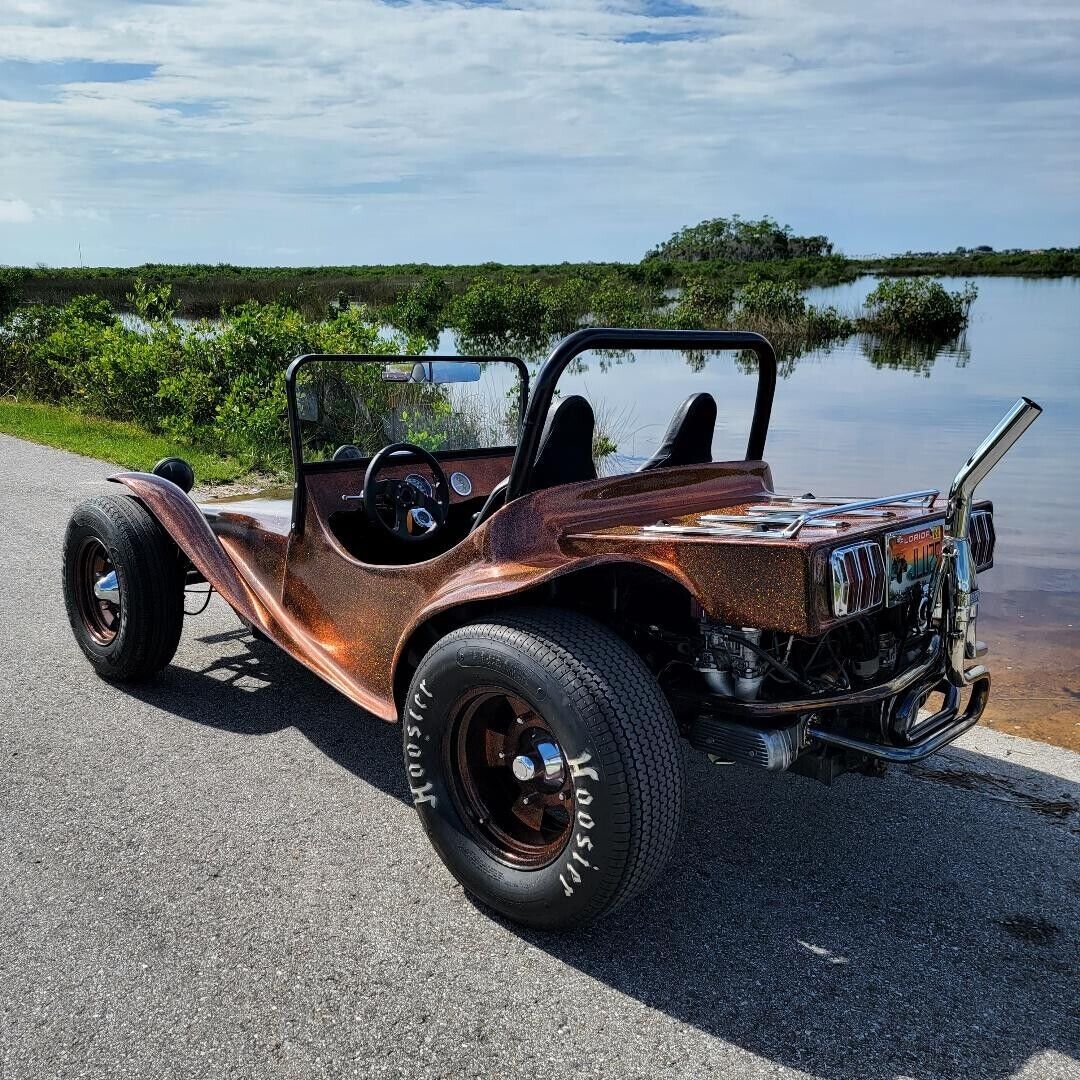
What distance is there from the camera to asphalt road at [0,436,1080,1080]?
2.36 m

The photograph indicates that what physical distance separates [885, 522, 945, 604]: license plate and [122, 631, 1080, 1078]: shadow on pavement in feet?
3.22

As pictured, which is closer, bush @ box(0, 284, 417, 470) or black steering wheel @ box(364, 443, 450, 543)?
black steering wheel @ box(364, 443, 450, 543)

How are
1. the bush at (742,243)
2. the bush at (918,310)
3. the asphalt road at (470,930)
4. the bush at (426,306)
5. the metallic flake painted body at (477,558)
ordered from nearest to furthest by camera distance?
1. the asphalt road at (470,930)
2. the metallic flake painted body at (477,558)
3. the bush at (426,306)
4. the bush at (918,310)
5. the bush at (742,243)

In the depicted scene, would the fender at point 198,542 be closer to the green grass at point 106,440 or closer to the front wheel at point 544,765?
the front wheel at point 544,765

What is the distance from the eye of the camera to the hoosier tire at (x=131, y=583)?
14.3ft

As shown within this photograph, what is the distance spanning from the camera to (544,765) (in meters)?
2.74

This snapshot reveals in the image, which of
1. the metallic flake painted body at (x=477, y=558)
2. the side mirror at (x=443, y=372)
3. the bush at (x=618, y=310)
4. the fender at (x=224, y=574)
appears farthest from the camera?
the bush at (x=618, y=310)

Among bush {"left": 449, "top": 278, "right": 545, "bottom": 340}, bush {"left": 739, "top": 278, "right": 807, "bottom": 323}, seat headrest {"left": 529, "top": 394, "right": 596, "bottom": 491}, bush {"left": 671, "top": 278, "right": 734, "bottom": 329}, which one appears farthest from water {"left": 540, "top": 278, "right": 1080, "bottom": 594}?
bush {"left": 671, "top": 278, "right": 734, "bottom": 329}

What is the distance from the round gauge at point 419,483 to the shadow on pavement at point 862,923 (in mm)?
1047

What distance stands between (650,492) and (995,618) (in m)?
4.68

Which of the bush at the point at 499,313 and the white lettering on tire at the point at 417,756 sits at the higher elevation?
the bush at the point at 499,313

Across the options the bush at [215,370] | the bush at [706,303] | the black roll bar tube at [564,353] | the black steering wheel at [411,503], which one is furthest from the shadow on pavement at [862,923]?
the bush at [706,303]

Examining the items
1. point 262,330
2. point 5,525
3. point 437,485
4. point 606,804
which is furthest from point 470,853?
point 262,330

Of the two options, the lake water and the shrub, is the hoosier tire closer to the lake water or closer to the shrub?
the lake water
